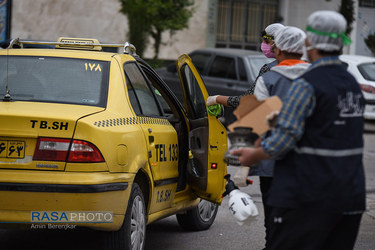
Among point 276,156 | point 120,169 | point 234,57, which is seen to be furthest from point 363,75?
point 276,156

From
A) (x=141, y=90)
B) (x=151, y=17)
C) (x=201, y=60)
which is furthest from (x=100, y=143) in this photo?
(x=151, y=17)

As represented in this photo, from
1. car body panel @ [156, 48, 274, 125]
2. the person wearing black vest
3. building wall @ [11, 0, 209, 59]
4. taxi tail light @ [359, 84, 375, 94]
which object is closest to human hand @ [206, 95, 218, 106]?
the person wearing black vest

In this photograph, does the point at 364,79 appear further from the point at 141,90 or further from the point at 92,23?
the point at 92,23

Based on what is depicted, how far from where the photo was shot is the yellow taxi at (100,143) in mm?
5312

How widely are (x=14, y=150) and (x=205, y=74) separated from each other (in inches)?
467

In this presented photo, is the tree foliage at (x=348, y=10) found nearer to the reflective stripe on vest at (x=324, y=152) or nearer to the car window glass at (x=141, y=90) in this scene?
the car window glass at (x=141, y=90)

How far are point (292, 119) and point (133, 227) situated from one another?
2233mm

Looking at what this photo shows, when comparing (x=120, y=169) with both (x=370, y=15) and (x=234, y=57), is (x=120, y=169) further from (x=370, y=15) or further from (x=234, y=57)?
(x=370, y=15)

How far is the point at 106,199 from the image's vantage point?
17.6ft

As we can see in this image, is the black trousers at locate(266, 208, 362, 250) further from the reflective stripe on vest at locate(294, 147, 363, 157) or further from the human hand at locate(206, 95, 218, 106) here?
the human hand at locate(206, 95, 218, 106)

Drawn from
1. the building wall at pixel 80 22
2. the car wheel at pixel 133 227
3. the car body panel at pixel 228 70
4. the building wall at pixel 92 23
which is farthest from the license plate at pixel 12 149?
the building wall at pixel 80 22

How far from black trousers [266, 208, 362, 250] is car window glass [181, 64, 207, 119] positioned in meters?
3.00

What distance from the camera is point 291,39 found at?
5.34 meters

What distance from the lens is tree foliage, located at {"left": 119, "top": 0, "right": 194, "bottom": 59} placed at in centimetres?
2408
